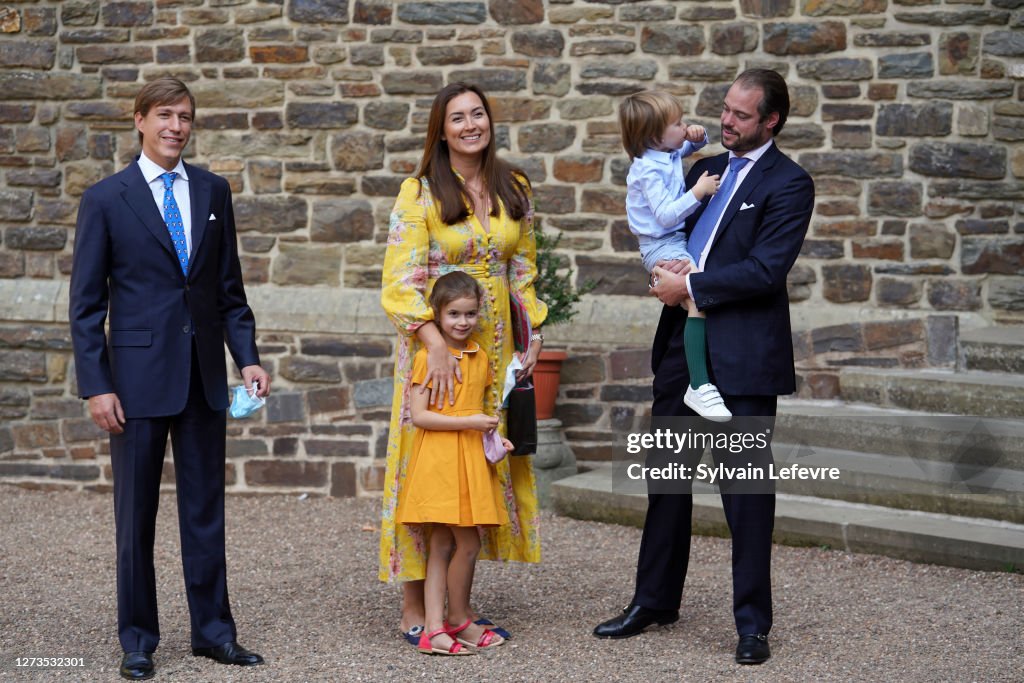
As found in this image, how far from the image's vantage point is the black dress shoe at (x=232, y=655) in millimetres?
4242

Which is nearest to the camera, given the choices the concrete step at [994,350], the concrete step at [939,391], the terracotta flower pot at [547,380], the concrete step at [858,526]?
the concrete step at [858,526]

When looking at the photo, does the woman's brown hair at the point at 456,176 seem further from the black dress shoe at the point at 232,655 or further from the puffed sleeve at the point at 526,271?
the black dress shoe at the point at 232,655

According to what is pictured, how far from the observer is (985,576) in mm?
5332

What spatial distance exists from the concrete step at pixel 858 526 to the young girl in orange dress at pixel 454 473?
2.10 meters

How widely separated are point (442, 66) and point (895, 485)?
143 inches

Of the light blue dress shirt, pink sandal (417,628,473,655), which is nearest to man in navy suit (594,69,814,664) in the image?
the light blue dress shirt

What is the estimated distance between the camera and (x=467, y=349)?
14.3 feet

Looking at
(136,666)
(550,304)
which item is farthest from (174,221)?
(550,304)

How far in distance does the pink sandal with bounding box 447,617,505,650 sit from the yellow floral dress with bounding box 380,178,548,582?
24 centimetres

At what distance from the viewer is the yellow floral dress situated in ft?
14.2

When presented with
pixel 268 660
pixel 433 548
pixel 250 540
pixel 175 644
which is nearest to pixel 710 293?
pixel 433 548

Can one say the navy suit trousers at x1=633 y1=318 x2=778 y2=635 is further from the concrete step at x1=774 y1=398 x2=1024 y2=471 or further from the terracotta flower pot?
the terracotta flower pot

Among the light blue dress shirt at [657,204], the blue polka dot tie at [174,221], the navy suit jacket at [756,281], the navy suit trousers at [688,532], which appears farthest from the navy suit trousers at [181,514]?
the navy suit jacket at [756,281]

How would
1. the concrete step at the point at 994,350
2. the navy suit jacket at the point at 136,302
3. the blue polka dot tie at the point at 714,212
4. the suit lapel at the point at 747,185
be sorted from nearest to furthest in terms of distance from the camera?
1. the navy suit jacket at the point at 136,302
2. the suit lapel at the point at 747,185
3. the blue polka dot tie at the point at 714,212
4. the concrete step at the point at 994,350
